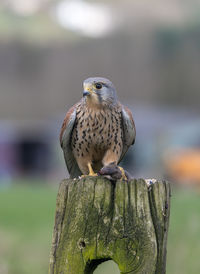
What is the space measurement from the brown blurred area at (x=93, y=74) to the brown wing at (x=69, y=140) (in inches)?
722

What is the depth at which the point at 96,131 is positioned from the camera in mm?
4461

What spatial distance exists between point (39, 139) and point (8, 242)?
1022 inches

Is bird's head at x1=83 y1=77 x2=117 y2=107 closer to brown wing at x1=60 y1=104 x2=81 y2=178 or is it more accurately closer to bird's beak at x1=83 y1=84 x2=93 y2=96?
bird's beak at x1=83 y1=84 x2=93 y2=96

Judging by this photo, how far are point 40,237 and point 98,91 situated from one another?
4254 millimetres

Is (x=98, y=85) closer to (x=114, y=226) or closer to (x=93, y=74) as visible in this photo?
(x=114, y=226)

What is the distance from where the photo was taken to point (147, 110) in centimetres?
3419

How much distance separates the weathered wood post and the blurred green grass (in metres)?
3.03

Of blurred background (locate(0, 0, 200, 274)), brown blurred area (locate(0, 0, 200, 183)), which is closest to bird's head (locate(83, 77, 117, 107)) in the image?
blurred background (locate(0, 0, 200, 274))

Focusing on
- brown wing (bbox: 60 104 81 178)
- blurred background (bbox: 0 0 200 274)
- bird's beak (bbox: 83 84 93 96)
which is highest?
blurred background (bbox: 0 0 200 274)

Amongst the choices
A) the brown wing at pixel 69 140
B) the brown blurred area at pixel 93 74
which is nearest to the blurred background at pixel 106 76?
the brown blurred area at pixel 93 74

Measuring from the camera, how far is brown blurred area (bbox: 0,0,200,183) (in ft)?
107

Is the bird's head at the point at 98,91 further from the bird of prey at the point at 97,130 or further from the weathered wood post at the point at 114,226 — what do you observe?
the weathered wood post at the point at 114,226

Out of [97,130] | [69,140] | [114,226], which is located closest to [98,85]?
[97,130]

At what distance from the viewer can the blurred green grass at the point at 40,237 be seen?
21.4 feet
